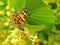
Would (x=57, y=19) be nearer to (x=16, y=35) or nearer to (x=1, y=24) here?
(x=1, y=24)

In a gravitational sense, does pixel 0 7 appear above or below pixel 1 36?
Result: above

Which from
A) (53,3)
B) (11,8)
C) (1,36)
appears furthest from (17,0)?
(53,3)

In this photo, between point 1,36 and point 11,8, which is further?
point 1,36

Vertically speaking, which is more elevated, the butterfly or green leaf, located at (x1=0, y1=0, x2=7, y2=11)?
green leaf, located at (x1=0, y1=0, x2=7, y2=11)

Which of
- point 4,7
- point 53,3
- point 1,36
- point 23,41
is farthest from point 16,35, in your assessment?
point 53,3

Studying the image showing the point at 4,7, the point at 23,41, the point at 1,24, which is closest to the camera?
the point at 23,41

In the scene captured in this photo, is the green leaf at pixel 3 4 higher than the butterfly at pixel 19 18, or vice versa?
the green leaf at pixel 3 4

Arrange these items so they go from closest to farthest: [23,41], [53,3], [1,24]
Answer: [23,41]
[1,24]
[53,3]

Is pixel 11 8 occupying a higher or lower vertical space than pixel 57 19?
higher

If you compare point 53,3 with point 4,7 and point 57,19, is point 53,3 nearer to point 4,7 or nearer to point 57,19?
point 57,19
